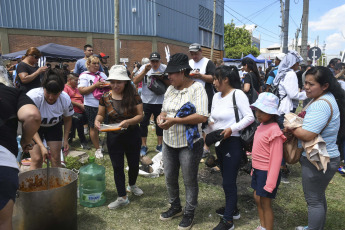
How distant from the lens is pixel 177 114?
2.83 m

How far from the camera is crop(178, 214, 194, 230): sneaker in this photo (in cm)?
309

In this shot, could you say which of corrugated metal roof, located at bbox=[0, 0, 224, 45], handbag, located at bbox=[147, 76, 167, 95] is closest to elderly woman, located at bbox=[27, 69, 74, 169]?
handbag, located at bbox=[147, 76, 167, 95]

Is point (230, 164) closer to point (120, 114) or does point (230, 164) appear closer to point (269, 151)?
point (269, 151)

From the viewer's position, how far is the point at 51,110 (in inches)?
131

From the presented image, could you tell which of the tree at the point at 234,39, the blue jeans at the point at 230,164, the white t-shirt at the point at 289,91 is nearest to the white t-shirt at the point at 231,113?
the blue jeans at the point at 230,164

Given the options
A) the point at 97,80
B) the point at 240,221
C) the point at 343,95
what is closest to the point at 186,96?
the point at 343,95

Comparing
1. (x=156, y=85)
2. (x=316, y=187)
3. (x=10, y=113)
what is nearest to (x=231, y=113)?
(x=316, y=187)

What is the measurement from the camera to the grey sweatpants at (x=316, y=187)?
8.00ft

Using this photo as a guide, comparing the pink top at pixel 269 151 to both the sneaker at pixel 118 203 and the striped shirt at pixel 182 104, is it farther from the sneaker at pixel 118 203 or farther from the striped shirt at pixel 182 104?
the sneaker at pixel 118 203

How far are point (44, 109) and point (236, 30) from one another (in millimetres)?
42944

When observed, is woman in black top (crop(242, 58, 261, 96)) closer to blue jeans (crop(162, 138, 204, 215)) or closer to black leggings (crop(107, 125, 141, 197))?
blue jeans (crop(162, 138, 204, 215))

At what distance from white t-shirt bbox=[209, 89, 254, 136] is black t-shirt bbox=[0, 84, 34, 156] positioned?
6.40 ft

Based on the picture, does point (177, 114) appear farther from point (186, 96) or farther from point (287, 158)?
point (287, 158)

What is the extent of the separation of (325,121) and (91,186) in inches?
125
